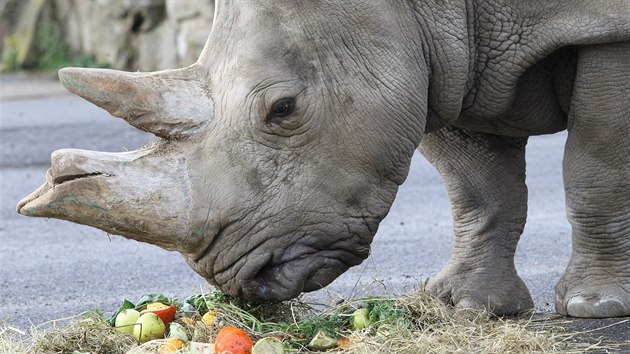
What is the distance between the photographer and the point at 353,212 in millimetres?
5441

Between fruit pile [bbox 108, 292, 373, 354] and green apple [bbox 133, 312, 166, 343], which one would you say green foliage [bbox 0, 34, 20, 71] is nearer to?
fruit pile [bbox 108, 292, 373, 354]

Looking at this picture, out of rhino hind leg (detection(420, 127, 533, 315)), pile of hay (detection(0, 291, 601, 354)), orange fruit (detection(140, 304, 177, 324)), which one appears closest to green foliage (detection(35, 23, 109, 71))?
rhino hind leg (detection(420, 127, 533, 315))

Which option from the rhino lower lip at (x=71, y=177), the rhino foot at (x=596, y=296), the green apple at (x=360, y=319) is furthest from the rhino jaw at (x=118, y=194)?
the rhino foot at (x=596, y=296)

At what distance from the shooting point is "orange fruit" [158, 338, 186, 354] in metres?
5.23

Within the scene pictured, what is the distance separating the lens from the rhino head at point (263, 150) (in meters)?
5.15

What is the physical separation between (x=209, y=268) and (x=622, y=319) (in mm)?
2035

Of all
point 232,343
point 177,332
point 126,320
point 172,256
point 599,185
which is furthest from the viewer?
point 172,256

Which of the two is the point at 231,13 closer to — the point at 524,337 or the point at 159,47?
the point at 524,337

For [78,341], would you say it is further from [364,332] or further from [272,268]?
[364,332]

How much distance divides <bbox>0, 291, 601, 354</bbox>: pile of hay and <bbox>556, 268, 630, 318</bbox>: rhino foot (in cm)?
33

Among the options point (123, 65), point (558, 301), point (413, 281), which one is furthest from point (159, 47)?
point (558, 301)

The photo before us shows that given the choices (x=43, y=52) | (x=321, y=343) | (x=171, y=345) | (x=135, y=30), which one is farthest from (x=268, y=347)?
(x=43, y=52)

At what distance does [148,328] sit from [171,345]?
330 millimetres

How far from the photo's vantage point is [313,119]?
5352 millimetres
